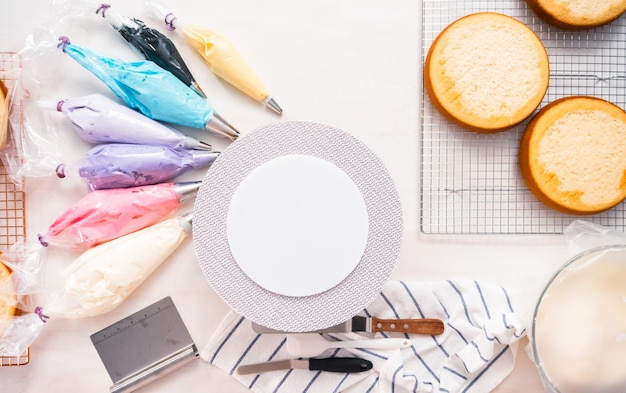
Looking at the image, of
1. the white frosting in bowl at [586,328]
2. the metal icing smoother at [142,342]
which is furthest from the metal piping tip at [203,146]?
the white frosting in bowl at [586,328]

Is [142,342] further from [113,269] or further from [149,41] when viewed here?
[149,41]

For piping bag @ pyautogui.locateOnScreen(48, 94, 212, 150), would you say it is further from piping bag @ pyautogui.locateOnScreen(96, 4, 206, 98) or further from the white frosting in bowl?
the white frosting in bowl

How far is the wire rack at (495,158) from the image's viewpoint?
1106mm

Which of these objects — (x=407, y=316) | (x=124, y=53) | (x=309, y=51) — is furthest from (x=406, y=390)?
(x=124, y=53)

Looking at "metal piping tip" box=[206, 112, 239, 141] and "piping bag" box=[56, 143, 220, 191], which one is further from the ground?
"metal piping tip" box=[206, 112, 239, 141]

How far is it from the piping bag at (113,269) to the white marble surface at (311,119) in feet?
0.18

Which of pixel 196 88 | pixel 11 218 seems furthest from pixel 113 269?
pixel 196 88

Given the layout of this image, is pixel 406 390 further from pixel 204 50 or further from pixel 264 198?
pixel 204 50

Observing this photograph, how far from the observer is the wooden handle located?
1.07m

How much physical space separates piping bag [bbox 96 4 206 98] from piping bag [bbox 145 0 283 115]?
0.03 m

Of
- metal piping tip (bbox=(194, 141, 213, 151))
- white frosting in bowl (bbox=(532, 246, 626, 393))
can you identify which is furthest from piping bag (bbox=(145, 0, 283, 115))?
white frosting in bowl (bbox=(532, 246, 626, 393))

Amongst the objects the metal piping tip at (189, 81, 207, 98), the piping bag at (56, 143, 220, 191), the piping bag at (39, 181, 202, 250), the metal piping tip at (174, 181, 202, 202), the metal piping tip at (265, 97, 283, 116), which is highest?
the metal piping tip at (189, 81, 207, 98)

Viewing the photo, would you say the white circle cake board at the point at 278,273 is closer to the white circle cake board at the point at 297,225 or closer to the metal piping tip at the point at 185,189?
the white circle cake board at the point at 297,225

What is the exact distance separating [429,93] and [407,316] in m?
0.42
